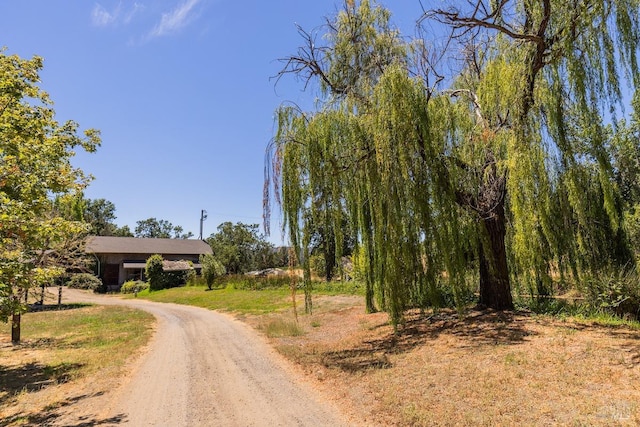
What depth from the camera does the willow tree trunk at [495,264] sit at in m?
9.35

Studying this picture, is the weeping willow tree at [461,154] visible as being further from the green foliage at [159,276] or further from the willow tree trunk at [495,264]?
the green foliage at [159,276]

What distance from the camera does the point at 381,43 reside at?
10.3 metres

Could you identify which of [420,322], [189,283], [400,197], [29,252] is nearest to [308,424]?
[400,197]

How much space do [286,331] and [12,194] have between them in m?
7.85

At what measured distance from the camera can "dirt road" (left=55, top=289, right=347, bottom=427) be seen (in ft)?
17.1

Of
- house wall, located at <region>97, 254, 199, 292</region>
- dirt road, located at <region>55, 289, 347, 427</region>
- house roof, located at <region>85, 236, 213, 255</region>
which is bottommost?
dirt road, located at <region>55, 289, 347, 427</region>

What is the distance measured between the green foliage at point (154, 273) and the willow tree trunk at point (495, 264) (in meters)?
33.0

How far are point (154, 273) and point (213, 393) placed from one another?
1322 inches

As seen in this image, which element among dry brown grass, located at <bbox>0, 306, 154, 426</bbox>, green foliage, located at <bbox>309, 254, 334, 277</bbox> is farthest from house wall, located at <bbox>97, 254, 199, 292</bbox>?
dry brown grass, located at <bbox>0, 306, 154, 426</bbox>

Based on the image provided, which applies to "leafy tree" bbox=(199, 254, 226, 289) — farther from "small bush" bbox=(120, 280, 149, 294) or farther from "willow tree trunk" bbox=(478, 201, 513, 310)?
"willow tree trunk" bbox=(478, 201, 513, 310)

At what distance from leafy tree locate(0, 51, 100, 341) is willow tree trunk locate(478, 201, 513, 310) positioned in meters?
9.31

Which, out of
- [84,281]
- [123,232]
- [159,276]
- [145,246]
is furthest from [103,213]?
[84,281]

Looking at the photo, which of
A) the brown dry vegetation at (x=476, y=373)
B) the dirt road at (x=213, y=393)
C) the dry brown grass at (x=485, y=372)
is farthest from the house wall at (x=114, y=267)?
the dry brown grass at (x=485, y=372)

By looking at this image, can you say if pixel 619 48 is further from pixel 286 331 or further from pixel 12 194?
pixel 12 194
